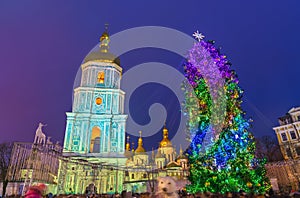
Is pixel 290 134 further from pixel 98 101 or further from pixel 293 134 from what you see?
pixel 98 101

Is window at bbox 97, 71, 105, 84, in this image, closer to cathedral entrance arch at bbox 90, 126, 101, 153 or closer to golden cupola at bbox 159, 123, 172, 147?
cathedral entrance arch at bbox 90, 126, 101, 153

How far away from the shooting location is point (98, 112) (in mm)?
31016

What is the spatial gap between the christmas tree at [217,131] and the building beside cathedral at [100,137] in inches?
641

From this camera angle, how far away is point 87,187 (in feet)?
87.2

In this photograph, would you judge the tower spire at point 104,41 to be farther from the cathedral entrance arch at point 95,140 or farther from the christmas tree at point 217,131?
the christmas tree at point 217,131

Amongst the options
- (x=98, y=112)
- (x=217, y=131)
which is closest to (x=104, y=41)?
(x=98, y=112)

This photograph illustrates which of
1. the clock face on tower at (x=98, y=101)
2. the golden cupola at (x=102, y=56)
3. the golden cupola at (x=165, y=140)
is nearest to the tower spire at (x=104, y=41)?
the golden cupola at (x=102, y=56)

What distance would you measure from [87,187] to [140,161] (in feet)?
72.2

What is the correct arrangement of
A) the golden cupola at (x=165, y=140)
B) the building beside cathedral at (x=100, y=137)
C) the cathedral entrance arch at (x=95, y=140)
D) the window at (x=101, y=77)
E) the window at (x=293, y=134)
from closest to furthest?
the building beside cathedral at (x=100, y=137) < the window at (x=293, y=134) < the cathedral entrance arch at (x=95, y=140) < the window at (x=101, y=77) < the golden cupola at (x=165, y=140)

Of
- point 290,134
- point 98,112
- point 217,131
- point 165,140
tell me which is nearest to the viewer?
point 217,131

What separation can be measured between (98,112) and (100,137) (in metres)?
3.60

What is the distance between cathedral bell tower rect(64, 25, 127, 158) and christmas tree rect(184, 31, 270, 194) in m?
20.9

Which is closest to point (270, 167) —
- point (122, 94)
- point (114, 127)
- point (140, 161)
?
point (114, 127)

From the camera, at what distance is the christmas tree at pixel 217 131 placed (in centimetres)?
812
